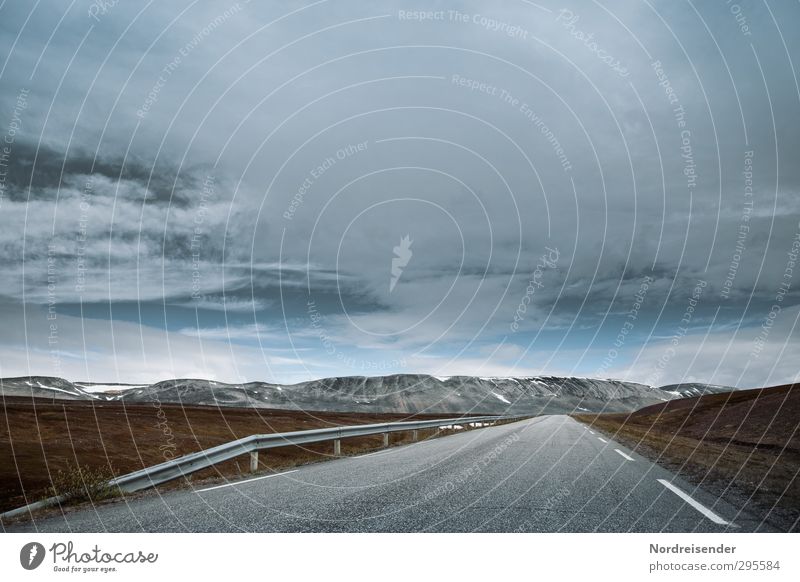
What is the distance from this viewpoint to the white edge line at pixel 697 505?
200 inches

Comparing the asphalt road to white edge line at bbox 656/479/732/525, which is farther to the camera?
white edge line at bbox 656/479/732/525

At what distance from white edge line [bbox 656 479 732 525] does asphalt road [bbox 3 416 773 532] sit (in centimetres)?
1

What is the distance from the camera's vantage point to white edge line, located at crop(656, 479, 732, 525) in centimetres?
507
